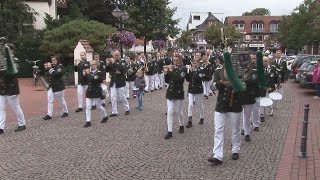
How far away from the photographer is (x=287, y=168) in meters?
7.75

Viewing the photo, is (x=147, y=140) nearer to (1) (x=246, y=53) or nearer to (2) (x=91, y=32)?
(1) (x=246, y=53)

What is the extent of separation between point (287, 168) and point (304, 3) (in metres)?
37.6

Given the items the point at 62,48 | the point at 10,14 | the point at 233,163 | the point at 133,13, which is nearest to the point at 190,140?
the point at 233,163

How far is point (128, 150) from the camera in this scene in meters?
9.27

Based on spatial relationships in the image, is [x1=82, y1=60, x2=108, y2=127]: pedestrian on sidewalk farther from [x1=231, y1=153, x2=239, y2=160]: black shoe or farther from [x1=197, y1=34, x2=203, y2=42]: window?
[x1=197, y1=34, x2=203, y2=42]: window

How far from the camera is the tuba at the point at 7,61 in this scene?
10812 mm

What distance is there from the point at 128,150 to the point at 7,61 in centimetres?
398

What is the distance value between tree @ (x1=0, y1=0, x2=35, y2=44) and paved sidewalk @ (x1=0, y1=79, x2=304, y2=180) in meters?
20.5

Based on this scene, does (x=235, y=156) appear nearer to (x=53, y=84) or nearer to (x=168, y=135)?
(x=168, y=135)

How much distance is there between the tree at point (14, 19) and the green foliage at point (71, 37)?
4430 mm

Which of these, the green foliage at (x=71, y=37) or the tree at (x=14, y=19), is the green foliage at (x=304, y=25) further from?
the tree at (x=14, y=19)

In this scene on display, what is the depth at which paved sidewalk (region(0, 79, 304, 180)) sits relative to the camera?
Result: 25.1 feet

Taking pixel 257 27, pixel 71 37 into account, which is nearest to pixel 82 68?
pixel 71 37

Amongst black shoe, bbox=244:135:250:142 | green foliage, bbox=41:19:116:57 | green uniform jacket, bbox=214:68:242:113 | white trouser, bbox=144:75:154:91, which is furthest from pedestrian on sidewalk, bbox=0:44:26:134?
green foliage, bbox=41:19:116:57
